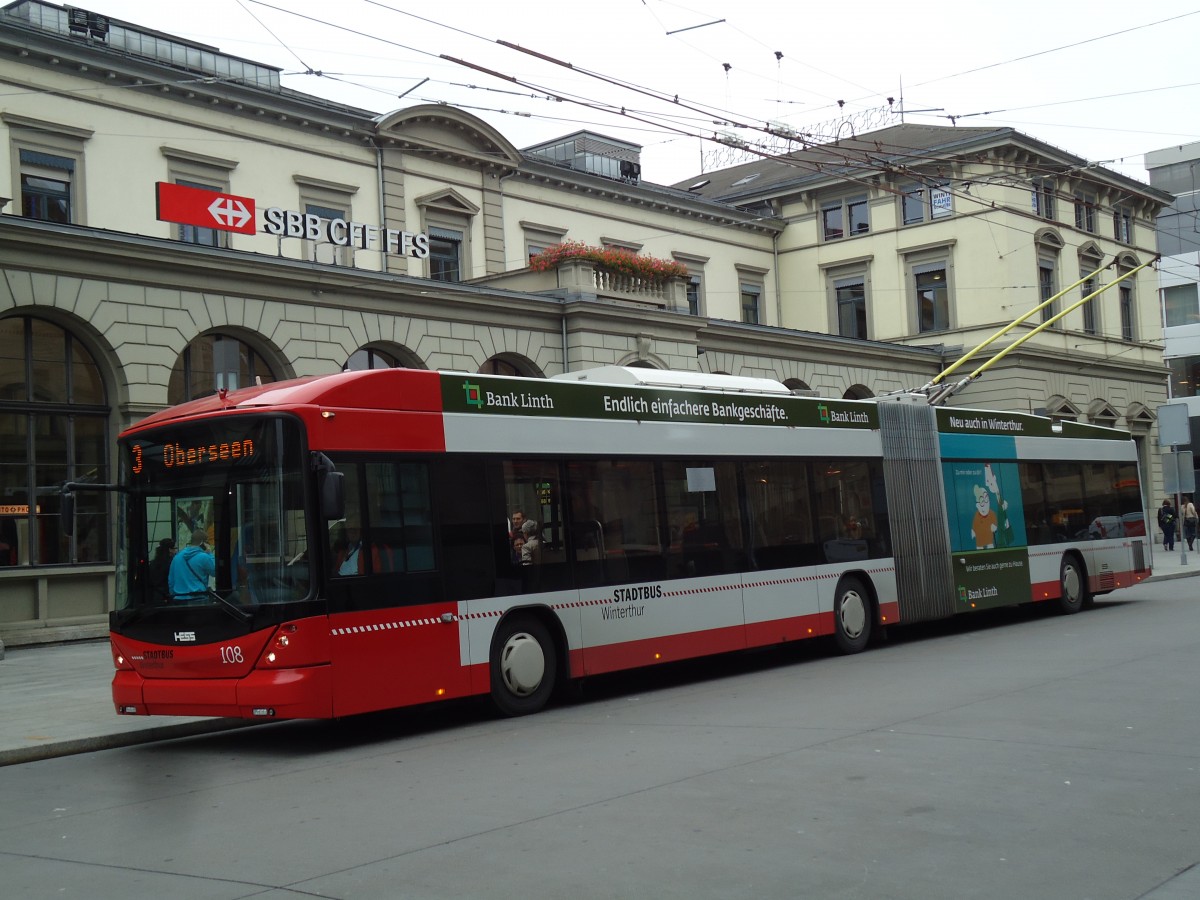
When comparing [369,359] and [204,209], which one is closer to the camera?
[204,209]

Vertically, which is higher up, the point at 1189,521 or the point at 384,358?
the point at 384,358

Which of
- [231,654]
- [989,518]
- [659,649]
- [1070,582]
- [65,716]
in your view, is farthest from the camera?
[1070,582]

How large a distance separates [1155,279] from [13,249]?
1794 inches

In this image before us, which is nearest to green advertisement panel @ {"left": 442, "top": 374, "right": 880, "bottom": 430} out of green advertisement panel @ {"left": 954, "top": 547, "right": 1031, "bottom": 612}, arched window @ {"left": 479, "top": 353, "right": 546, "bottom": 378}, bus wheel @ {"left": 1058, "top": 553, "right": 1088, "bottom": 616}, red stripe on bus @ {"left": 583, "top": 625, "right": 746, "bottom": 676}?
red stripe on bus @ {"left": 583, "top": 625, "right": 746, "bottom": 676}

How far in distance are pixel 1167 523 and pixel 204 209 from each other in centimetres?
3367

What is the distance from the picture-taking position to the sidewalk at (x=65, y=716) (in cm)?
1116

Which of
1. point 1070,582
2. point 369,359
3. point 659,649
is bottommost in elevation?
point 659,649

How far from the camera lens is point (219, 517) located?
35.0 ft

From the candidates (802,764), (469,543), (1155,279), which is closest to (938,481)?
(469,543)

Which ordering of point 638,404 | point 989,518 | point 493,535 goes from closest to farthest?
point 493,535
point 638,404
point 989,518

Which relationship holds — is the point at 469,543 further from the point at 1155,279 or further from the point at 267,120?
the point at 1155,279

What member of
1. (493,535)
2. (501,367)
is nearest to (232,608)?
(493,535)

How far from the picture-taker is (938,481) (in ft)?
61.5

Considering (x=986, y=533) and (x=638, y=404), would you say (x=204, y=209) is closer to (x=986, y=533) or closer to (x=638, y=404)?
(x=638, y=404)
